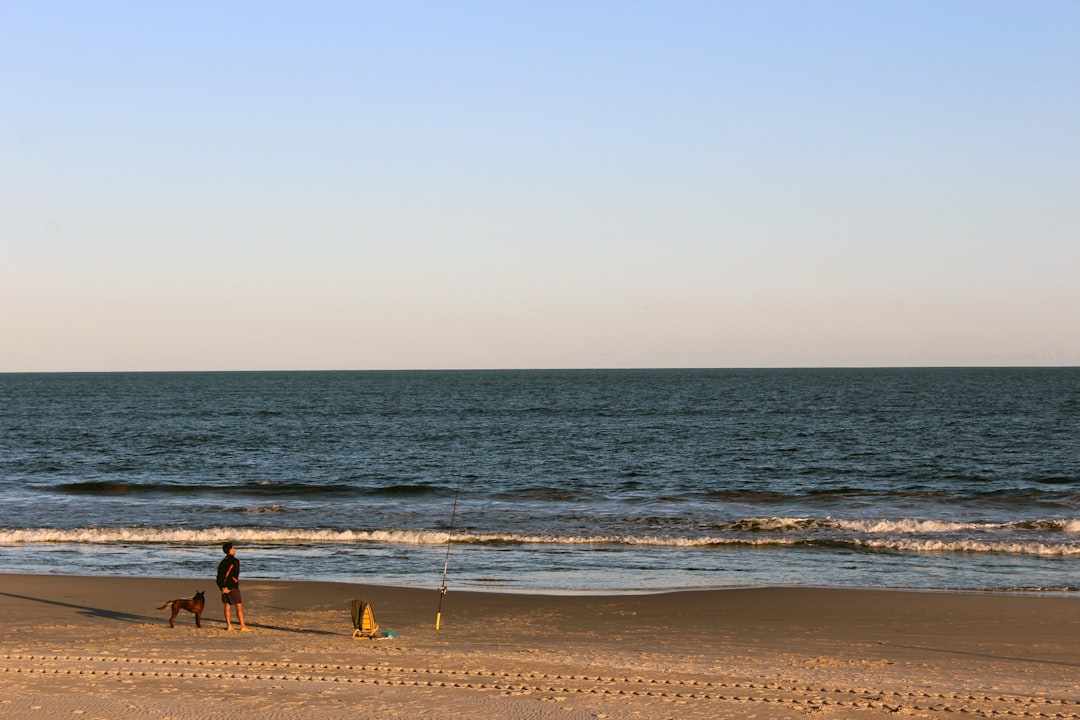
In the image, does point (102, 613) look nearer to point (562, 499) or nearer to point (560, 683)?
point (560, 683)

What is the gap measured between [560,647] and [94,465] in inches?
1456

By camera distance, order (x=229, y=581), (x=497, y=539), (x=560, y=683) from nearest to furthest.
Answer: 1. (x=560, y=683)
2. (x=229, y=581)
3. (x=497, y=539)

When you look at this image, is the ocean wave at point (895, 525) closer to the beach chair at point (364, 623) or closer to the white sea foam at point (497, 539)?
the white sea foam at point (497, 539)

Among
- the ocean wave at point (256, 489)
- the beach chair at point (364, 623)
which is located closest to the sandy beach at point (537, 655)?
the beach chair at point (364, 623)

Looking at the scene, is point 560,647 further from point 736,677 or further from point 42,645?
point 42,645

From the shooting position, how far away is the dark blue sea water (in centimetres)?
2133

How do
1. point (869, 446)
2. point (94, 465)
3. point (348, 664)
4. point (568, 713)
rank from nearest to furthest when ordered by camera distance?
point (568, 713) → point (348, 664) → point (94, 465) → point (869, 446)

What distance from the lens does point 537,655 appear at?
13055 millimetres

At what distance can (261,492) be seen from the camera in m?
36.3

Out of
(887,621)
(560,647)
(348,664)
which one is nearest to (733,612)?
(887,621)

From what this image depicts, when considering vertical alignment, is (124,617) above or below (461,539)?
above

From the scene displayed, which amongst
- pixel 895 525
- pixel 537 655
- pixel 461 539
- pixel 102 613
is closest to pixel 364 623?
pixel 537 655

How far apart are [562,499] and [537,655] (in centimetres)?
2110

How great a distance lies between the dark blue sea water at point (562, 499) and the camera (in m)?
21.3
